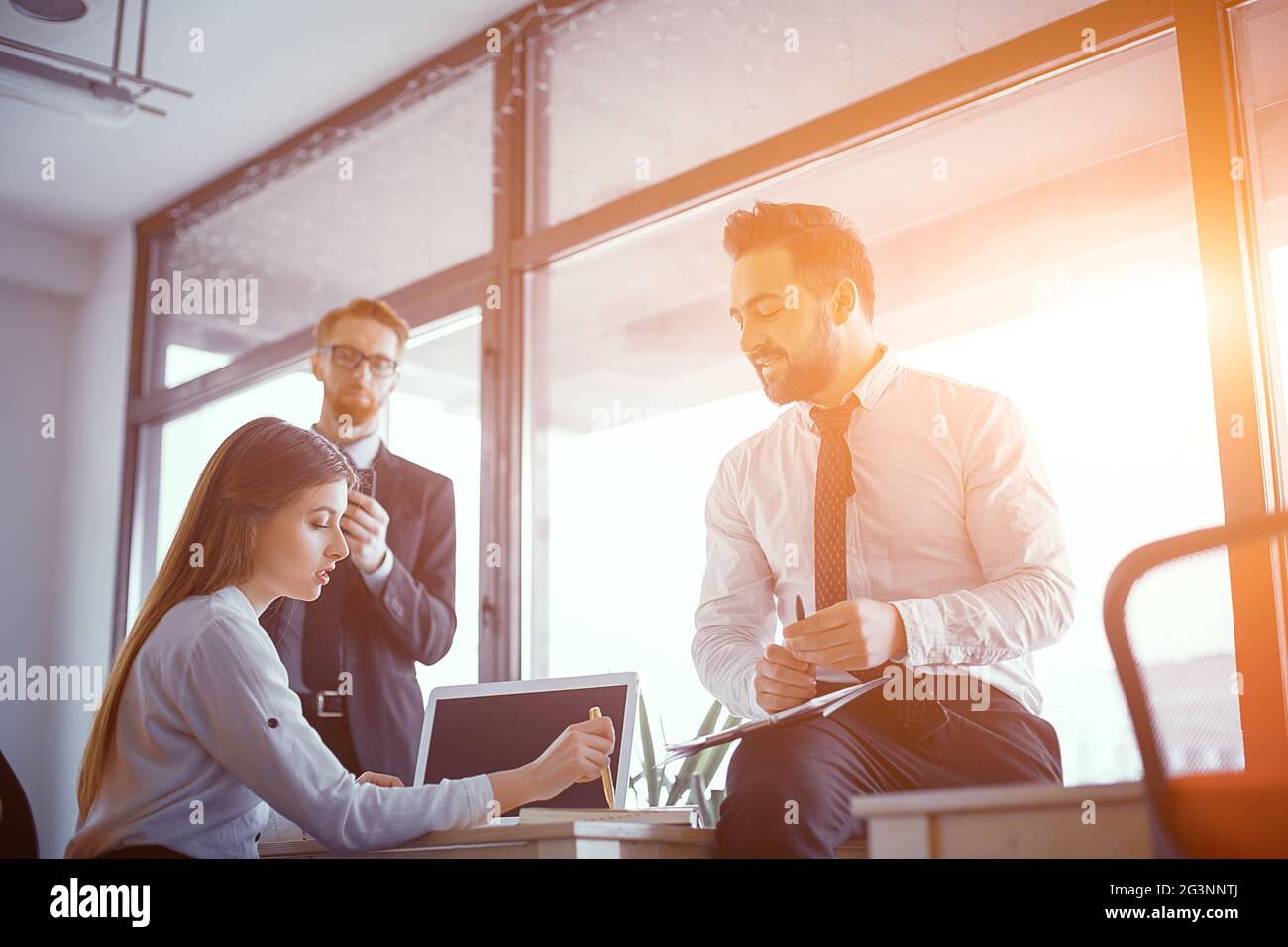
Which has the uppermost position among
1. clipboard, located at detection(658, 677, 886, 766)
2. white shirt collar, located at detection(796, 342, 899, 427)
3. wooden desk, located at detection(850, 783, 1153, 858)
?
white shirt collar, located at detection(796, 342, 899, 427)

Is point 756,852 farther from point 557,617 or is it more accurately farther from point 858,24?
point 858,24

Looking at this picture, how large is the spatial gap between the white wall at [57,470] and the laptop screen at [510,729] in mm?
2566

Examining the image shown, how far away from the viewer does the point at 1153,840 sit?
4.65ft

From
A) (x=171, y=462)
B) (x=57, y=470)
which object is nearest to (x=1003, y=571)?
(x=171, y=462)

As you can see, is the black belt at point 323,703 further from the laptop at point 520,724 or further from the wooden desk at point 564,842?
the wooden desk at point 564,842

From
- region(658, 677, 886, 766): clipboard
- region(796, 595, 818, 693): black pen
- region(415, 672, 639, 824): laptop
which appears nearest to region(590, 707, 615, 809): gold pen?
region(415, 672, 639, 824): laptop

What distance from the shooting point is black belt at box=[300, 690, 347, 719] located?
9.93 ft

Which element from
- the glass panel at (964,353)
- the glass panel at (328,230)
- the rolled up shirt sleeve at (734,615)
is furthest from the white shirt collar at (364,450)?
the rolled up shirt sleeve at (734,615)

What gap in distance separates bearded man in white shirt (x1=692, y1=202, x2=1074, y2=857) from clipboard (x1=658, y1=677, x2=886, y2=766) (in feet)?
0.11

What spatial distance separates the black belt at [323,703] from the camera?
9.93 ft

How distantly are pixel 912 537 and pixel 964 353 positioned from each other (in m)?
0.52

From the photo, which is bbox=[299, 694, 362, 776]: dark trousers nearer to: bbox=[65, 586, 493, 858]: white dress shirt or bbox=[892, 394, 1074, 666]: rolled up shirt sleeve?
bbox=[65, 586, 493, 858]: white dress shirt
